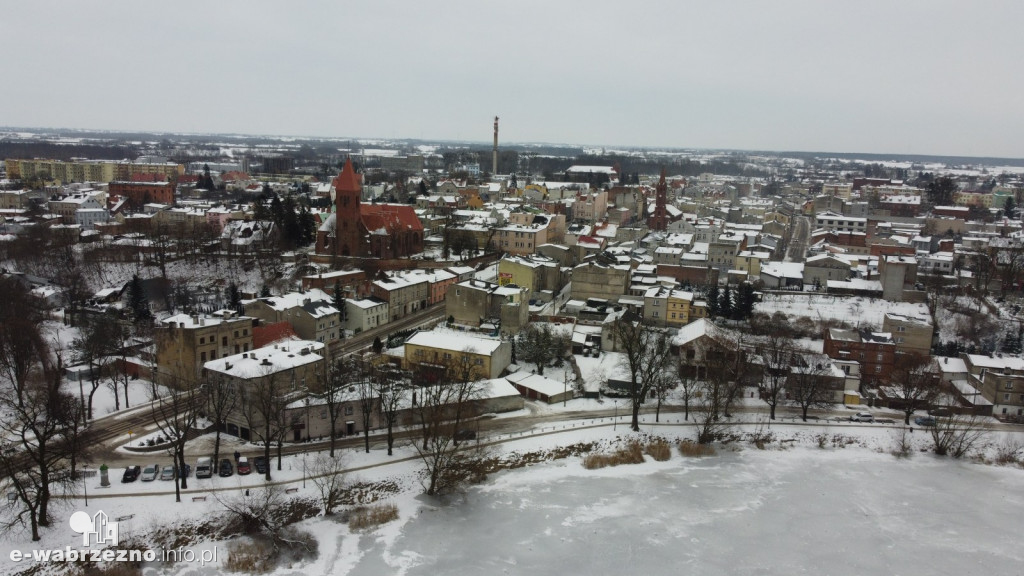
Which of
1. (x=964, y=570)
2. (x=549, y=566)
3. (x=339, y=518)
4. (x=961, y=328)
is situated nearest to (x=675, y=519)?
(x=549, y=566)

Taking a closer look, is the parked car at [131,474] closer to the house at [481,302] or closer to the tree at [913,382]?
the house at [481,302]

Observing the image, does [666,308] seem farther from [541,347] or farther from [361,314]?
[361,314]

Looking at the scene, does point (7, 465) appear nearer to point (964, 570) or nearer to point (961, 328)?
point (964, 570)

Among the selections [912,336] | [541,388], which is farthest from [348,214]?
[912,336]

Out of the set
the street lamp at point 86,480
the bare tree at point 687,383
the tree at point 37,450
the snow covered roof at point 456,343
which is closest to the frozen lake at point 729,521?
the bare tree at point 687,383

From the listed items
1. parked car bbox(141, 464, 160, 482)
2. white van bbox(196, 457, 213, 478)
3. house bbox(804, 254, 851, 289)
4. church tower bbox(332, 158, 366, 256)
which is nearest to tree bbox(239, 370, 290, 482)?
white van bbox(196, 457, 213, 478)

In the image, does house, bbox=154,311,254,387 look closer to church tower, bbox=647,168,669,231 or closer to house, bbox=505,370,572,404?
house, bbox=505,370,572,404
